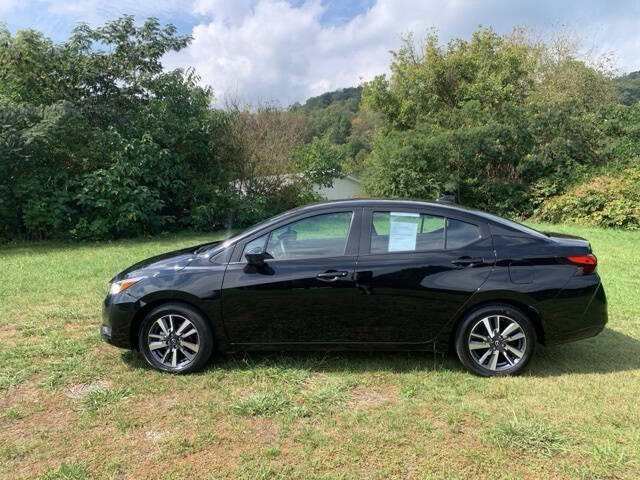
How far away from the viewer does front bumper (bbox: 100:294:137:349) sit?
13.5 ft

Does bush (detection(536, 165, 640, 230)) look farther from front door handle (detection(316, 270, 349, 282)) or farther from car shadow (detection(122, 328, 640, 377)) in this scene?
front door handle (detection(316, 270, 349, 282))

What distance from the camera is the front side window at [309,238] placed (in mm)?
4137

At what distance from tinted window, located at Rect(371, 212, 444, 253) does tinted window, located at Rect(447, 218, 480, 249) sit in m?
0.07

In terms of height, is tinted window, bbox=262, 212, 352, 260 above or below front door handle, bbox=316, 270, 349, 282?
above

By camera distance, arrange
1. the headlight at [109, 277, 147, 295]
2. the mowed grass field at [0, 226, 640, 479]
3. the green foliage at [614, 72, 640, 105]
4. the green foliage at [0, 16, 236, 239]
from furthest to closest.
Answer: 1. the green foliage at [614, 72, 640, 105]
2. the green foliage at [0, 16, 236, 239]
3. the headlight at [109, 277, 147, 295]
4. the mowed grass field at [0, 226, 640, 479]

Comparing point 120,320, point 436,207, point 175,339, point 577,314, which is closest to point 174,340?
point 175,339

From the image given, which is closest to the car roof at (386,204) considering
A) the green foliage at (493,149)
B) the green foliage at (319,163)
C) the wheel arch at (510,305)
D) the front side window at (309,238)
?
the front side window at (309,238)

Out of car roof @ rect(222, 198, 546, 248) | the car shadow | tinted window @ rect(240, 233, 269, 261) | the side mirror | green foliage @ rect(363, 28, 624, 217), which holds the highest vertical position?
green foliage @ rect(363, 28, 624, 217)

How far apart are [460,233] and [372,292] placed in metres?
0.91

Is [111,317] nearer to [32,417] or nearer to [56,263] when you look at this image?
[32,417]

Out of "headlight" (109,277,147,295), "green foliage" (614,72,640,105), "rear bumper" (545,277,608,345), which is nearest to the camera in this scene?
"rear bumper" (545,277,608,345)

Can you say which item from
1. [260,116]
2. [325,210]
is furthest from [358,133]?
[325,210]

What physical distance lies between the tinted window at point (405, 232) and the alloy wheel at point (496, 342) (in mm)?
749

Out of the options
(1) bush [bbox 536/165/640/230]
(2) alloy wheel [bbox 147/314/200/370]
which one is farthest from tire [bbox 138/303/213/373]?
(1) bush [bbox 536/165/640/230]
